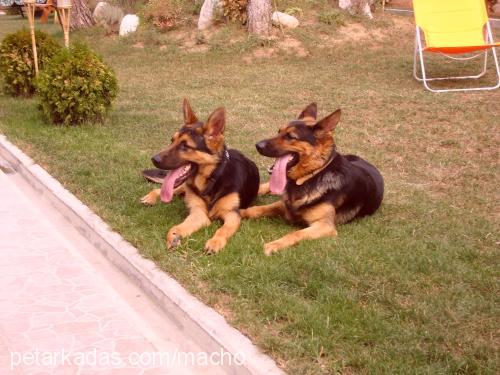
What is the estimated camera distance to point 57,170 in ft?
22.6

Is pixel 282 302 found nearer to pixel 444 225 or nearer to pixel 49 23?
pixel 444 225

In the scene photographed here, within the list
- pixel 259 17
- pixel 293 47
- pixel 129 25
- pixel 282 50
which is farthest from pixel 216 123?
pixel 129 25

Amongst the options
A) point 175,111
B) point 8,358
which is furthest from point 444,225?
point 175,111

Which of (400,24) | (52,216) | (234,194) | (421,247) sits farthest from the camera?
(400,24)

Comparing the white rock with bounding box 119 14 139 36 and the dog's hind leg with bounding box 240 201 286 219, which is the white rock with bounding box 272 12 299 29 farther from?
the dog's hind leg with bounding box 240 201 286 219

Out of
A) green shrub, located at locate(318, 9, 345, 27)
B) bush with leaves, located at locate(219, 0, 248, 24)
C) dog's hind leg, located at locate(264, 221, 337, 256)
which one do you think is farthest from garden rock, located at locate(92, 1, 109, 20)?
dog's hind leg, located at locate(264, 221, 337, 256)

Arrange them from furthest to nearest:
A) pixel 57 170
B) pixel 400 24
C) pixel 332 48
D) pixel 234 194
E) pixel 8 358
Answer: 1. pixel 400 24
2. pixel 332 48
3. pixel 57 170
4. pixel 234 194
5. pixel 8 358

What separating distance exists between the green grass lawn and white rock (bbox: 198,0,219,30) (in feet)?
10.9

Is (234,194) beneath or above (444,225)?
above

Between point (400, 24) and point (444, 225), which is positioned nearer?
point (444, 225)

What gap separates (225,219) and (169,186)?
575 mm

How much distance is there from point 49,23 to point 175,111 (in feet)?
62.7

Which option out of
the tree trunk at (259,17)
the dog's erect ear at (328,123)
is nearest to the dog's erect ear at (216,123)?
the dog's erect ear at (328,123)

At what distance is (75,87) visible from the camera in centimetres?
870
